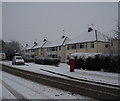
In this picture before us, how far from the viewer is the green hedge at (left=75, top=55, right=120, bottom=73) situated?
20.4 meters

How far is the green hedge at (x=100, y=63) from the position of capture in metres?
20.4

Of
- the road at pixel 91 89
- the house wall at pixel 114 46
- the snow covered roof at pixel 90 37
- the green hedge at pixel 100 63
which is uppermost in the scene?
the snow covered roof at pixel 90 37

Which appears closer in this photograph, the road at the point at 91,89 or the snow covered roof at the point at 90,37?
the road at the point at 91,89

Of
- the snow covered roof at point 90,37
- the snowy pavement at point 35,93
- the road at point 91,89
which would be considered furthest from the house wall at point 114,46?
the snowy pavement at point 35,93

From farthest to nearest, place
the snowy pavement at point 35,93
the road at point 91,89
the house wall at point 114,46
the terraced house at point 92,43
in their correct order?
1. the terraced house at point 92,43
2. the house wall at point 114,46
3. the road at point 91,89
4. the snowy pavement at point 35,93

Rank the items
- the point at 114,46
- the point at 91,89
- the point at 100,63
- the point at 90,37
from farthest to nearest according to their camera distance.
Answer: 1. the point at 90,37
2. the point at 114,46
3. the point at 100,63
4. the point at 91,89

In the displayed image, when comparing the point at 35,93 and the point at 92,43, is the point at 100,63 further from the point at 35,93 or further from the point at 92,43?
the point at 92,43

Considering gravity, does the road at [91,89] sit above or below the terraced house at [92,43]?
below

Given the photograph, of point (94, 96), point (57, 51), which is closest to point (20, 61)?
point (94, 96)

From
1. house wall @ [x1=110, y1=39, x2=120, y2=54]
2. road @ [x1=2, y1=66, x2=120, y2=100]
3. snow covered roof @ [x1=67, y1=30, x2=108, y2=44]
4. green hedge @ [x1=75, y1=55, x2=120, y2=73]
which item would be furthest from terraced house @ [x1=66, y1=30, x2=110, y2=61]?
road @ [x1=2, y1=66, x2=120, y2=100]

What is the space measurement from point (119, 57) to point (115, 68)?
3.99 ft

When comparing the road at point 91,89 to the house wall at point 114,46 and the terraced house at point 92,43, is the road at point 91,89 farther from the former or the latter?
the terraced house at point 92,43

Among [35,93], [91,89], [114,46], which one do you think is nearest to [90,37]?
[114,46]

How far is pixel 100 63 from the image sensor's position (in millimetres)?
22359
